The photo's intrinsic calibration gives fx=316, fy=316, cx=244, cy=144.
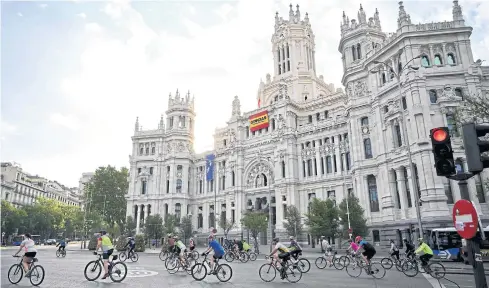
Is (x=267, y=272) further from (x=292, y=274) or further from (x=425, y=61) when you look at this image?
(x=425, y=61)

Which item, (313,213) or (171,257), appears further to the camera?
(313,213)

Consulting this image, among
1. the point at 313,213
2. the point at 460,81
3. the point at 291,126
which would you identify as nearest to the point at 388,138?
the point at 460,81

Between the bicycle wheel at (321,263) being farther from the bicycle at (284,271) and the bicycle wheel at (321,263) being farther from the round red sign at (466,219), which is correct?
the round red sign at (466,219)

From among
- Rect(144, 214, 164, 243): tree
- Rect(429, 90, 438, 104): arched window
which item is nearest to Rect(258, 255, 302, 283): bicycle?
Rect(429, 90, 438, 104): arched window

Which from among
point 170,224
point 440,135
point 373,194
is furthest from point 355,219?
point 170,224

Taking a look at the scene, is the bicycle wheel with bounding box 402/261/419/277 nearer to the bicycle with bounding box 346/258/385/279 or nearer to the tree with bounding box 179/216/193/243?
the bicycle with bounding box 346/258/385/279

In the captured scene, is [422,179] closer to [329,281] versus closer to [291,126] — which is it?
[329,281]

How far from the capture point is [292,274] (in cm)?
1402

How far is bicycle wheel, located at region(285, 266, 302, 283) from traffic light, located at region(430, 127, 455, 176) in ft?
31.2

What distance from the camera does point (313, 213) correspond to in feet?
124

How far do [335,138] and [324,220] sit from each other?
62.1ft

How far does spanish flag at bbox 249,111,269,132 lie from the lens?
61031 millimetres

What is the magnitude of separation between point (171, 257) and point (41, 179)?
101742 mm

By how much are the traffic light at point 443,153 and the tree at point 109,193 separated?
75358 millimetres
